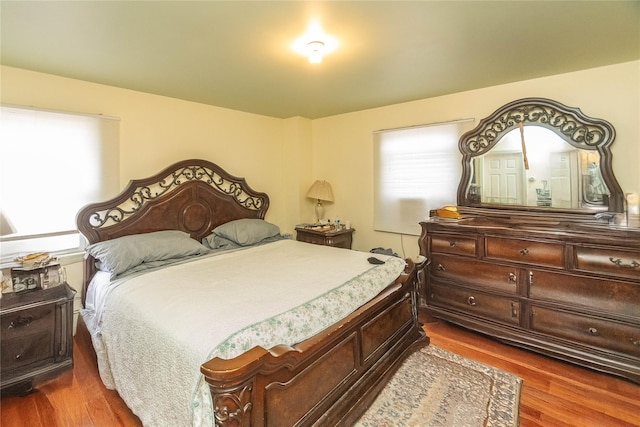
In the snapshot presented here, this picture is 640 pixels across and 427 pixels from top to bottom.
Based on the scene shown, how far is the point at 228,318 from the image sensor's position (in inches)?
56.6

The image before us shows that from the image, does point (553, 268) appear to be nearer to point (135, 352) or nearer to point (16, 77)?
point (135, 352)

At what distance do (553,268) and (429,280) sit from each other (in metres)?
0.98

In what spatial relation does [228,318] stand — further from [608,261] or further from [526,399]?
[608,261]

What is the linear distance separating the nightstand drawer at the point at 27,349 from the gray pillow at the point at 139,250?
0.54 m

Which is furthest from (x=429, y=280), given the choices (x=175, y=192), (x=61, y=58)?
(x=61, y=58)

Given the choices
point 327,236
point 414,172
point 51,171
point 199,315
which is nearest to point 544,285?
point 414,172

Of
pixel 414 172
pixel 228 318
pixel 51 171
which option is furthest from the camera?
pixel 414 172

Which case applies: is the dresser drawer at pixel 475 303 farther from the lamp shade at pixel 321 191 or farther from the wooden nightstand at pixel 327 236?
the lamp shade at pixel 321 191

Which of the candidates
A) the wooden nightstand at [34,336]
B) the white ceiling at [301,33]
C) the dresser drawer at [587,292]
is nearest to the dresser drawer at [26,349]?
the wooden nightstand at [34,336]

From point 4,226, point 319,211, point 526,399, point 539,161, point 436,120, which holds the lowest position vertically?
point 526,399

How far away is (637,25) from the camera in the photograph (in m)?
1.77

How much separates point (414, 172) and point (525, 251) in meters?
1.41

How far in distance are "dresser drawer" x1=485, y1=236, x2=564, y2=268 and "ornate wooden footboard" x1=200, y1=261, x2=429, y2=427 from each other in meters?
0.75

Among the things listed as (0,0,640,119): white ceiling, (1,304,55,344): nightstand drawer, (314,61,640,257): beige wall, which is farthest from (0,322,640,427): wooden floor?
(0,0,640,119): white ceiling
